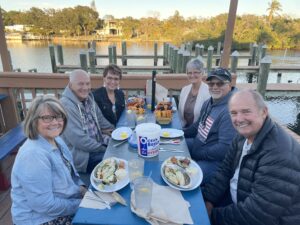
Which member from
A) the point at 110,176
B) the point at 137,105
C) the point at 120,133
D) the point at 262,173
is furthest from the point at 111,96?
the point at 262,173

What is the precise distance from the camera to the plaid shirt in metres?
2.03

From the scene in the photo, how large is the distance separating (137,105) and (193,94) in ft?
2.22

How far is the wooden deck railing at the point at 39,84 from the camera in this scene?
2.65m

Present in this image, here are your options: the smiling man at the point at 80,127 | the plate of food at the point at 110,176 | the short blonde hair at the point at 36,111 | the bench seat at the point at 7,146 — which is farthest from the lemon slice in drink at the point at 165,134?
the bench seat at the point at 7,146

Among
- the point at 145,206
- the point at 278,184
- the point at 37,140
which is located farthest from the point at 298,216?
the point at 37,140

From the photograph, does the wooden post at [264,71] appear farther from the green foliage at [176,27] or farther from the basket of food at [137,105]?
the green foliage at [176,27]

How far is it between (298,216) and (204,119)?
3.50 ft

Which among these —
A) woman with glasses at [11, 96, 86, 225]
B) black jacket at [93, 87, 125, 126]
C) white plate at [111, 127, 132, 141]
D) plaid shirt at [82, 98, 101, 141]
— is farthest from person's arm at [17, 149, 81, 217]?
black jacket at [93, 87, 125, 126]

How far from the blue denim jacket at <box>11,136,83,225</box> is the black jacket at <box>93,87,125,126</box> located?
1.14m

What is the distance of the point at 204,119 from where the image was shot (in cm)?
202

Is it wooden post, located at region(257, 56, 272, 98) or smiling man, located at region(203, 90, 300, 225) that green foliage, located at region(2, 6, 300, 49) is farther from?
smiling man, located at region(203, 90, 300, 225)

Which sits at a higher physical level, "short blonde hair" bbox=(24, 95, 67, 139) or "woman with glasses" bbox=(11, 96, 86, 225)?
"short blonde hair" bbox=(24, 95, 67, 139)

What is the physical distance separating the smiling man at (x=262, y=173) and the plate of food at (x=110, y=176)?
24.4 inches

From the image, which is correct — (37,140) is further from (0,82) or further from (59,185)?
(0,82)
